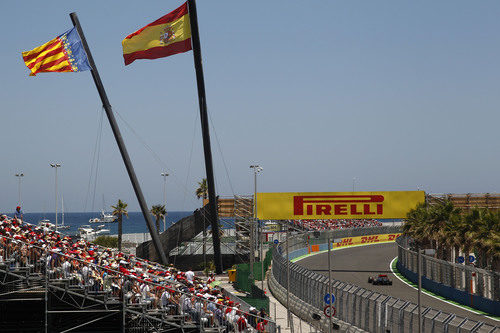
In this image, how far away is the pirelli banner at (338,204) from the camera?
2375 inches

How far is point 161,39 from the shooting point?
36.7m

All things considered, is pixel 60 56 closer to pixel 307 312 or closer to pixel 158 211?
pixel 307 312

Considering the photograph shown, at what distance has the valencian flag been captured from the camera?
123 feet

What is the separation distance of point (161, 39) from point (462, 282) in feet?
80.9

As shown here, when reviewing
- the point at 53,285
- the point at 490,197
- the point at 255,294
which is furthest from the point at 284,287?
the point at 490,197

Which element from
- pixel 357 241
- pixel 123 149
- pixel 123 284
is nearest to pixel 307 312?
pixel 123 284

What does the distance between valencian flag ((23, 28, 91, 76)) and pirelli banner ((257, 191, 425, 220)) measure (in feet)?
83.7

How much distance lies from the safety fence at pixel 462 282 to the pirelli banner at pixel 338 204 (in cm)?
887

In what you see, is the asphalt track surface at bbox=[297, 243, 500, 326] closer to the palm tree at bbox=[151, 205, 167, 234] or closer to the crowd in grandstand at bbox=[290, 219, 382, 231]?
the crowd in grandstand at bbox=[290, 219, 382, 231]

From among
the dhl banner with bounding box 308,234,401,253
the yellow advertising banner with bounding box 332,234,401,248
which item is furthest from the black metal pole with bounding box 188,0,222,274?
the yellow advertising banner with bounding box 332,234,401,248

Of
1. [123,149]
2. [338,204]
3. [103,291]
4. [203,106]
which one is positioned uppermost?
[203,106]

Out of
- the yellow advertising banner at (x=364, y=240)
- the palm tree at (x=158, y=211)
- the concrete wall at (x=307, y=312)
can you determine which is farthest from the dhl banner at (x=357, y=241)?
the concrete wall at (x=307, y=312)

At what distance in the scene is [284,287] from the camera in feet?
143

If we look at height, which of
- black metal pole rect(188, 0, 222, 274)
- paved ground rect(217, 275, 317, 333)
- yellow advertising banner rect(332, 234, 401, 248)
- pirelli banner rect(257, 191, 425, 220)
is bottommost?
paved ground rect(217, 275, 317, 333)
